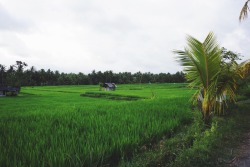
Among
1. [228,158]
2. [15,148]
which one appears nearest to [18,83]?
[15,148]

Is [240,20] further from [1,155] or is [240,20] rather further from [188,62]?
[1,155]

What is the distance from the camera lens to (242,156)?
3.61m

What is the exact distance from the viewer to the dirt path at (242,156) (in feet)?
10.7

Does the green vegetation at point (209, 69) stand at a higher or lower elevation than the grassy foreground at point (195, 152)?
higher

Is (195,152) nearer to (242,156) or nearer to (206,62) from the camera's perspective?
(242,156)

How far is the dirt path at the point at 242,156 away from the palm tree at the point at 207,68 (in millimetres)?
1247

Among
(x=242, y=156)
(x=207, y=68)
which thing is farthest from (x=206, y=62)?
(x=242, y=156)

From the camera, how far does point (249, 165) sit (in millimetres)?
3217

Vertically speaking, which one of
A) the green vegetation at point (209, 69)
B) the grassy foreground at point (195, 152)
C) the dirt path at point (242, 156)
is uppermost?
the green vegetation at point (209, 69)

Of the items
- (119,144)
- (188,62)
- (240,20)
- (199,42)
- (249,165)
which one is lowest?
(249,165)

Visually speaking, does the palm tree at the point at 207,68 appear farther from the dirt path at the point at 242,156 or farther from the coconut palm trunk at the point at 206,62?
the dirt path at the point at 242,156

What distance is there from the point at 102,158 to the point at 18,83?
83.2 feet

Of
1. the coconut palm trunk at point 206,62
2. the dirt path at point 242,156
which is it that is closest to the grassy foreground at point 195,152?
the dirt path at point 242,156

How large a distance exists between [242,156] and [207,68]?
228cm
